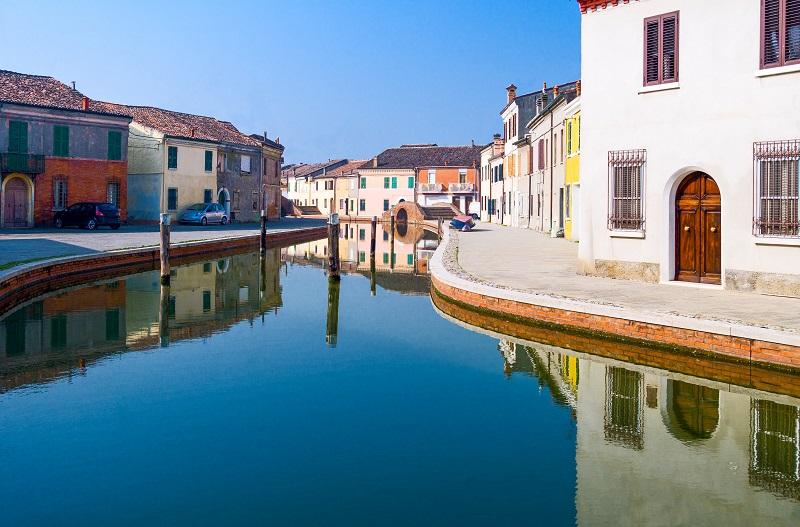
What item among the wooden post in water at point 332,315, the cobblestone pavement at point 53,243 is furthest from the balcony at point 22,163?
the wooden post in water at point 332,315

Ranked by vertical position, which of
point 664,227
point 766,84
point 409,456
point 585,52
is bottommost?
point 409,456

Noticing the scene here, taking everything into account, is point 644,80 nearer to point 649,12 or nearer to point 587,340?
point 649,12

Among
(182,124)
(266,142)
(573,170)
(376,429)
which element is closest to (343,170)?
(266,142)

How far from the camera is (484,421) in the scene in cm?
952

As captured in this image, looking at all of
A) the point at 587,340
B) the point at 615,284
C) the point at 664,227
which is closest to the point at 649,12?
the point at 664,227

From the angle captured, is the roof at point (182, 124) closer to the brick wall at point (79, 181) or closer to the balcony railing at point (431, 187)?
the brick wall at point (79, 181)

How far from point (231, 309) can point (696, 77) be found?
1192 cm

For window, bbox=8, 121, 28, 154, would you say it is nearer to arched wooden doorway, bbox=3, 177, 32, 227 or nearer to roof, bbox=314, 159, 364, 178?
arched wooden doorway, bbox=3, 177, 32, 227

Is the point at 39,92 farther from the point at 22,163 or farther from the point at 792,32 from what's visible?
the point at 792,32

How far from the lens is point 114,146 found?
43656 mm

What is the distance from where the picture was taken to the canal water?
6789mm

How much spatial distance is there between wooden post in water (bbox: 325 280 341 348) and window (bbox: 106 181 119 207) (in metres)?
23.7

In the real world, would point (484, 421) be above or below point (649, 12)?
below

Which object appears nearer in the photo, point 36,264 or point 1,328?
point 1,328
